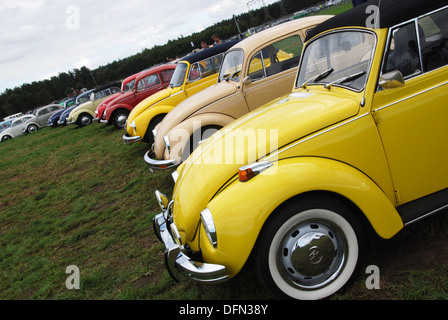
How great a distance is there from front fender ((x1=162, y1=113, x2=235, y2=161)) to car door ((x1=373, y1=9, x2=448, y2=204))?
322 centimetres

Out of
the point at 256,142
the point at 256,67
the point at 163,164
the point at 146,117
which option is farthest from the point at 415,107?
the point at 146,117

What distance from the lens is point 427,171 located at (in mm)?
2611

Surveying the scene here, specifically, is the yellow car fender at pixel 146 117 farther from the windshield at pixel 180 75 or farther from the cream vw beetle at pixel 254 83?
the cream vw beetle at pixel 254 83

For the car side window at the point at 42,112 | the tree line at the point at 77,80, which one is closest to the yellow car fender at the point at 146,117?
the car side window at the point at 42,112

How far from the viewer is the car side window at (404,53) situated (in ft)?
8.34

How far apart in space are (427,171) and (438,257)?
65cm

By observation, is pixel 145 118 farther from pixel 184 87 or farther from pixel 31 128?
pixel 31 128

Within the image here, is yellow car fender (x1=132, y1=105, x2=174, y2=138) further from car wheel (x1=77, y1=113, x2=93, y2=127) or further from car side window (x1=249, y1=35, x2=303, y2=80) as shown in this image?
car wheel (x1=77, y1=113, x2=93, y2=127)

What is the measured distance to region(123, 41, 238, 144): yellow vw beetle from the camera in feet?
26.8

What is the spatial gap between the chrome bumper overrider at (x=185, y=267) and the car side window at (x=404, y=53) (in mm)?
1885

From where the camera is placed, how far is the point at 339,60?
2.98m

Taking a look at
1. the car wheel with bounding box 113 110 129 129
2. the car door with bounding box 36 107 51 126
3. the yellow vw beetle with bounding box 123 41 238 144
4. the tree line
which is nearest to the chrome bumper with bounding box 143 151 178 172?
the yellow vw beetle with bounding box 123 41 238 144

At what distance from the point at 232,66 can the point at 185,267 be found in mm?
4421

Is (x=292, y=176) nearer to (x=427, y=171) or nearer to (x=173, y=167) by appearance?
(x=427, y=171)
